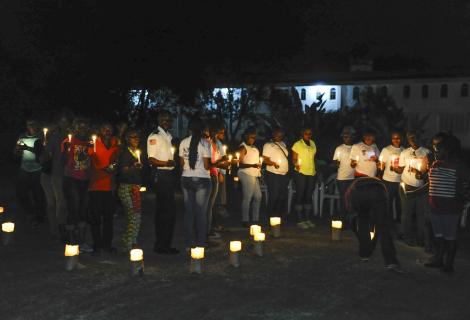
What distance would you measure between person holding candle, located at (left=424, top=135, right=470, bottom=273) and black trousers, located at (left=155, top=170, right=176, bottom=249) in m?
3.65

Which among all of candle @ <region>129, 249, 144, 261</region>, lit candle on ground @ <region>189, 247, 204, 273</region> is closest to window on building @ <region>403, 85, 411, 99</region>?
lit candle on ground @ <region>189, 247, 204, 273</region>

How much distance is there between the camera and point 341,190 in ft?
40.2

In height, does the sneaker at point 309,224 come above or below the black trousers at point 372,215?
below

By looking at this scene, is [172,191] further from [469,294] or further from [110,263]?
[469,294]

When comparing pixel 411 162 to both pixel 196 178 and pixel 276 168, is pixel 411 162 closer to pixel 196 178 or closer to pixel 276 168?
pixel 276 168

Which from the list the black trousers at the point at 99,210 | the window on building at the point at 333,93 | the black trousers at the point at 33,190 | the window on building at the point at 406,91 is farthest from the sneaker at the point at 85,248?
the window on building at the point at 333,93

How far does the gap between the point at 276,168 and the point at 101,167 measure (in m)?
4.23

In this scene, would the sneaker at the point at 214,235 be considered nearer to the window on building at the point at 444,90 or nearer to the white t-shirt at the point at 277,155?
the white t-shirt at the point at 277,155

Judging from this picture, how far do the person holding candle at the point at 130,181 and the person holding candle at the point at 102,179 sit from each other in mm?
142

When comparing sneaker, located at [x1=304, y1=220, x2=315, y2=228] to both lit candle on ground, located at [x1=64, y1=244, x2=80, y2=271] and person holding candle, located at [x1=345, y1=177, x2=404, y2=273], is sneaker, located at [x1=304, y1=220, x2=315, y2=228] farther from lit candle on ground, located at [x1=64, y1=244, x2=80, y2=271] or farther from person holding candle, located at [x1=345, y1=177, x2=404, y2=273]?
lit candle on ground, located at [x1=64, y1=244, x2=80, y2=271]

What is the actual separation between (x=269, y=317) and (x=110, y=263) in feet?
10.4

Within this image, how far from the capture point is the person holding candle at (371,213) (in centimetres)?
878

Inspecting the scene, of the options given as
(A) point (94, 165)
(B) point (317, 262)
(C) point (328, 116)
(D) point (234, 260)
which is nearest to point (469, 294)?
(B) point (317, 262)

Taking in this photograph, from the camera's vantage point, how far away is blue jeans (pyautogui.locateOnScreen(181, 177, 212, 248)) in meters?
9.66
